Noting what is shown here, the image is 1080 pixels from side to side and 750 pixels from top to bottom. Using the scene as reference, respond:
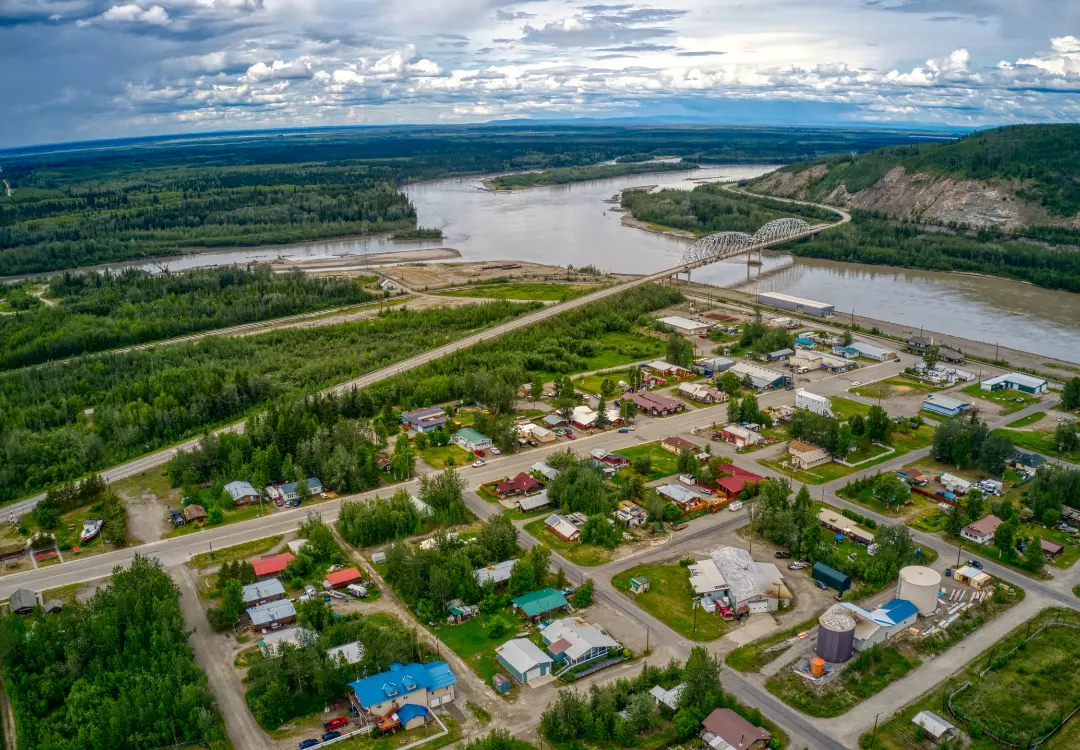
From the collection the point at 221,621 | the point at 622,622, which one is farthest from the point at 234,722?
the point at 622,622

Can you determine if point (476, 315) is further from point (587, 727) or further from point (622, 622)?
point (587, 727)

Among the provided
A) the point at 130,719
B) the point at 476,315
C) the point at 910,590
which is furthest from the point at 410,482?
the point at 476,315

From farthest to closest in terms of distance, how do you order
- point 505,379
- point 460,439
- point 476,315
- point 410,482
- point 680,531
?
point 476,315 < point 505,379 < point 460,439 < point 410,482 < point 680,531

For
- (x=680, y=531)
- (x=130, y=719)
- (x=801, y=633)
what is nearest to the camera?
(x=130, y=719)

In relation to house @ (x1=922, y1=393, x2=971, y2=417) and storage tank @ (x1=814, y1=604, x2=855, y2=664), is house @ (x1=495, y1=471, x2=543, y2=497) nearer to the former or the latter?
storage tank @ (x1=814, y1=604, x2=855, y2=664)

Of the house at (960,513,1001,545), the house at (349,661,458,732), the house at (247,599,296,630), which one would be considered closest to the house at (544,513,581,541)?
Answer: the house at (349,661,458,732)

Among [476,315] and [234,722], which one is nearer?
[234,722]

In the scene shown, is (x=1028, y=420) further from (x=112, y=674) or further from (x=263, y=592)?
(x=112, y=674)
